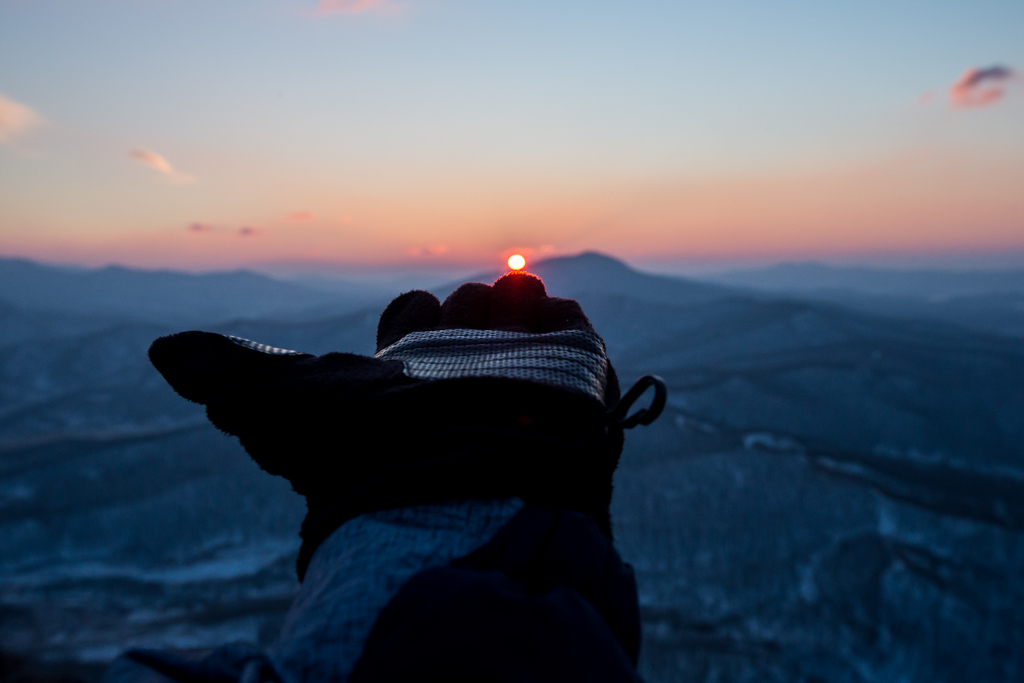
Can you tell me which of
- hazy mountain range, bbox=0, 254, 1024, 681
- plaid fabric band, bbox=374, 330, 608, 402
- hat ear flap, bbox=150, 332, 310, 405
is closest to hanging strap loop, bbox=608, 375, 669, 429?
plaid fabric band, bbox=374, 330, 608, 402

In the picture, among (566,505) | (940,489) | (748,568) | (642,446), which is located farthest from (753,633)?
(566,505)

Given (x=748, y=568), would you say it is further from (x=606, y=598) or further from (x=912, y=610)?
(x=606, y=598)

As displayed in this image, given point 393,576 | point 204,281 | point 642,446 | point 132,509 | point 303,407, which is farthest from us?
point 204,281

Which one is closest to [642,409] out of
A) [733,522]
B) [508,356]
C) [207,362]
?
[508,356]

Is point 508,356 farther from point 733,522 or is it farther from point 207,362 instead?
point 733,522

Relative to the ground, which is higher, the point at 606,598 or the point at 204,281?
the point at 204,281

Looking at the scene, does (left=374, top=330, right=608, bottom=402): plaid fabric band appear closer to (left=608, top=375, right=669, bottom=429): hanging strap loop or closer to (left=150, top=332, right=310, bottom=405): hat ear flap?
(left=608, top=375, right=669, bottom=429): hanging strap loop

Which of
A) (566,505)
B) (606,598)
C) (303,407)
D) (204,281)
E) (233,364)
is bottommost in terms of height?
(606,598)
